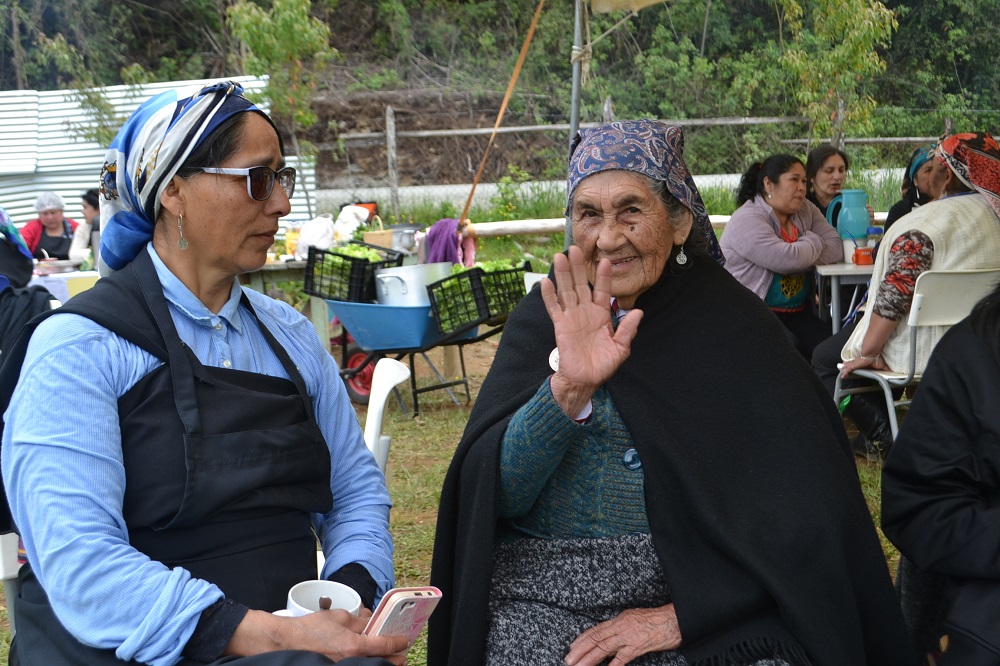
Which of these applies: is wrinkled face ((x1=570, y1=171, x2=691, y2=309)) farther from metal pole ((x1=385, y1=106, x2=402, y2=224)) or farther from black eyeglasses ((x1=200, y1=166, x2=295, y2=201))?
metal pole ((x1=385, y1=106, x2=402, y2=224))

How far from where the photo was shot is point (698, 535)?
202cm

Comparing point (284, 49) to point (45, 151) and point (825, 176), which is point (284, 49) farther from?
point (825, 176)

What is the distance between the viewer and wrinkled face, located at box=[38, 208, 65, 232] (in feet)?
33.6

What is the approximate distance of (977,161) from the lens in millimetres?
3385

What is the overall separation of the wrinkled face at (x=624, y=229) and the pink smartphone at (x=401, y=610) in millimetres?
851

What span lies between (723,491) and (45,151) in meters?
15.9

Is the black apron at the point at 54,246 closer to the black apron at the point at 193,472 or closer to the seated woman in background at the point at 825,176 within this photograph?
the seated woman in background at the point at 825,176

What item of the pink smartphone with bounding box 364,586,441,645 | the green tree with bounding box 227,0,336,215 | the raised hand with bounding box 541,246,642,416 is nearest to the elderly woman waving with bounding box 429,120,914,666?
the raised hand with bounding box 541,246,642,416

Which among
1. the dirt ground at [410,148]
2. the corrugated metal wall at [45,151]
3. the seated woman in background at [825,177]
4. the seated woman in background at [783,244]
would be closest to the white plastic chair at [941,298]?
the seated woman in background at [783,244]

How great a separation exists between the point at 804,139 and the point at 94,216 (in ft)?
34.1

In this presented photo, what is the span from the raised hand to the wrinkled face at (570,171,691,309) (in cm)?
26

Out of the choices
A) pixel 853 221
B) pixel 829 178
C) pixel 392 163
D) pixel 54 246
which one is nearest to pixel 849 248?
pixel 853 221

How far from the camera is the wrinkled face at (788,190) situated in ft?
19.1

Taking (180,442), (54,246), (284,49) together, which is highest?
(284,49)
